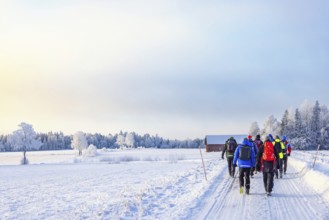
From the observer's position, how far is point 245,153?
13.0 metres

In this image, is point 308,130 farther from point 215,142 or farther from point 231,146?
point 231,146

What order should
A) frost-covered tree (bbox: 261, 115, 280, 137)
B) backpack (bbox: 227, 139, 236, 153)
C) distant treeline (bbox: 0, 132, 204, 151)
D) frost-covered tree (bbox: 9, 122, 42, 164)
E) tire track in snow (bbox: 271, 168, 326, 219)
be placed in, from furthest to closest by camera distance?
distant treeline (bbox: 0, 132, 204, 151), frost-covered tree (bbox: 261, 115, 280, 137), frost-covered tree (bbox: 9, 122, 42, 164), backpack (bbox: 227, 139, 236, 153), tire track in snow (bbox: 271, 168, 326, 219)

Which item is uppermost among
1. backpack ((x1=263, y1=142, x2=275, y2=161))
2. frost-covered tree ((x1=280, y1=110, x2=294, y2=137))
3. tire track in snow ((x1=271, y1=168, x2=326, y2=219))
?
frost-covered tree ((x1=280, y1=110, x2=294, y2=137))

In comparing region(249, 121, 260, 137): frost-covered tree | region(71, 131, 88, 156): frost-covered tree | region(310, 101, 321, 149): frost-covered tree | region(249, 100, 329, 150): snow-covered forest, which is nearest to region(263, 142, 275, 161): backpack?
region(249, 100, 329, 150): snow-covered forest

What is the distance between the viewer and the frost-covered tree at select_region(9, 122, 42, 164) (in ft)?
256

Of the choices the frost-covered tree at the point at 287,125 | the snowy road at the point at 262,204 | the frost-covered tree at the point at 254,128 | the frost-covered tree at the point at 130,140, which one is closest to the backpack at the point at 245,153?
the snowy road at the point at 262,204

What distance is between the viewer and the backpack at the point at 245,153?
13.0 meters

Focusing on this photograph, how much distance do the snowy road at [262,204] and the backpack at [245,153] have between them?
129cm

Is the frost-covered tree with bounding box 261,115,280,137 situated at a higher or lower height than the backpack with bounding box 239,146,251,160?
higher

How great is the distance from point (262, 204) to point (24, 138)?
76.9 meters

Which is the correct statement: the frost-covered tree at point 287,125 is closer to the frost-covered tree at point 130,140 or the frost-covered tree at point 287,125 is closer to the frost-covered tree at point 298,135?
the frost-covered tree at point 298,135

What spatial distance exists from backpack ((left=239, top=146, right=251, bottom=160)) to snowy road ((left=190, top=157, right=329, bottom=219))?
129cm

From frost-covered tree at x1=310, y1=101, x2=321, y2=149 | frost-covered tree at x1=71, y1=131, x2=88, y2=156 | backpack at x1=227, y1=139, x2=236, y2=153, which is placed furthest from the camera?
frost-covered tree at x1=71, y1=131, x2=88, y2=156

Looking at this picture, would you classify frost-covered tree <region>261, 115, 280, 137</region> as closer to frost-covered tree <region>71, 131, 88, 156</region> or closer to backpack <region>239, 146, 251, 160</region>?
frost-covered tree <region>71, 131, 88, 156</region>
